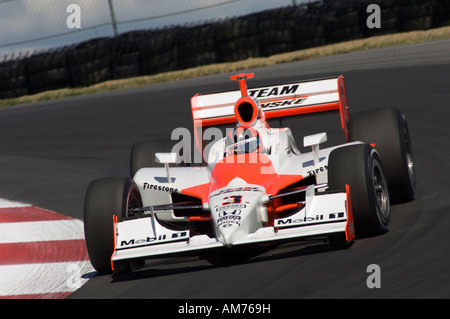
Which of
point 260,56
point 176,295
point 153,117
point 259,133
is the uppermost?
point 260,56

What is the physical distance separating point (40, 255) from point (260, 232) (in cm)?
262

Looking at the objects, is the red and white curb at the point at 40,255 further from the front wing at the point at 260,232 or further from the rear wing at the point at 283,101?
the rear wing at the point at 283,101

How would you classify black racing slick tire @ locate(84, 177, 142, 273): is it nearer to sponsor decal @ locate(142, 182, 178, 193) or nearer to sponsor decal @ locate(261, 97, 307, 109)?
sponsor decal @ locate(142, 182, 178, 193)

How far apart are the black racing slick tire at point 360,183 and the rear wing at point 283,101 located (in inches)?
77.0

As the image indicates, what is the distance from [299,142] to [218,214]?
5530 mm

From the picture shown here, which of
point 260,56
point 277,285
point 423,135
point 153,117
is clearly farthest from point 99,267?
point 260,56

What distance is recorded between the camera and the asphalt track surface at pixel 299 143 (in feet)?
17.3

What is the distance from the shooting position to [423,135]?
33.9 feet

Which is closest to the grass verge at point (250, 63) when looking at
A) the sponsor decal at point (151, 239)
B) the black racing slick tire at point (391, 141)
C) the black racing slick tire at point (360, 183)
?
the black racing slick tire at point (391, 141)

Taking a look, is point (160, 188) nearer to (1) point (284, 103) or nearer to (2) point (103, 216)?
(2) point (103, 216)

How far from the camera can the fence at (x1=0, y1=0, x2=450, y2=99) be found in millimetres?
21016

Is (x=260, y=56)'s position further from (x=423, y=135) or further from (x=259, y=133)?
(x=259, y=133)

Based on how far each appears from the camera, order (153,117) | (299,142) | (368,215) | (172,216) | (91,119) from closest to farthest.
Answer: (368,215) → (172,216) → (299,142) → (153,117) → (91,119)

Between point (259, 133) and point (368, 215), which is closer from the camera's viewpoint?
point (368, 215)
